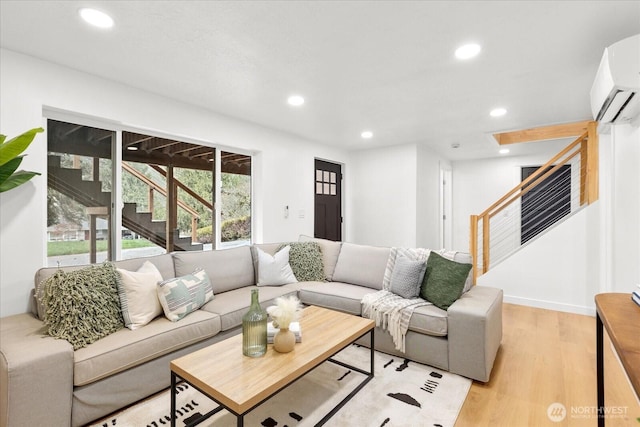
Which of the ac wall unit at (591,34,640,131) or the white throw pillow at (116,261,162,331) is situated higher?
the ac wall unit at (591,34,640,131)

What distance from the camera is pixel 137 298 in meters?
2.10

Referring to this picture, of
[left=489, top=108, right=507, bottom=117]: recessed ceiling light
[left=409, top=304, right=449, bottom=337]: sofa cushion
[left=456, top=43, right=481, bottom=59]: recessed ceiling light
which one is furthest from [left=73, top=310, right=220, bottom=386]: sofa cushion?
[left=489, top=108, right=507, bottom=117]: recessed ceiling light

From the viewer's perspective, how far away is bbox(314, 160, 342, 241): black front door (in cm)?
513

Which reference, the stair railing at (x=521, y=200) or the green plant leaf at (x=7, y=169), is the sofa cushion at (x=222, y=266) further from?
the stair railing at (x=521, y=200)

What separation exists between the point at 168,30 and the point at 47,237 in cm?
194

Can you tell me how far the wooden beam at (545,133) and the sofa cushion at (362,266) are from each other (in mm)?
2934

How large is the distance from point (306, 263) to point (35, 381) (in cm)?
231

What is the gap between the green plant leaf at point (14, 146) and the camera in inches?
73.2

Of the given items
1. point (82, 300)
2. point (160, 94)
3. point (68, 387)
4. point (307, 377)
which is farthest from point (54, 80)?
point (307, 377)

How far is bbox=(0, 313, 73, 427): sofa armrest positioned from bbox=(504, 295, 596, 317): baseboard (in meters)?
4.61

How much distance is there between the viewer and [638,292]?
4.42ft

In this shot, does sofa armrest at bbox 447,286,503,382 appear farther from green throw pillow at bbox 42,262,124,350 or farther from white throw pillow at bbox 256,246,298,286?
green throw pillow at bbox 42,262,124,350

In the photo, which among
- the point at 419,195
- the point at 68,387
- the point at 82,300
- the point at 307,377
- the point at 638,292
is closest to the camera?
the point at 638,292

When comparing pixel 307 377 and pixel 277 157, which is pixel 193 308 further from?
pixel 277 157
